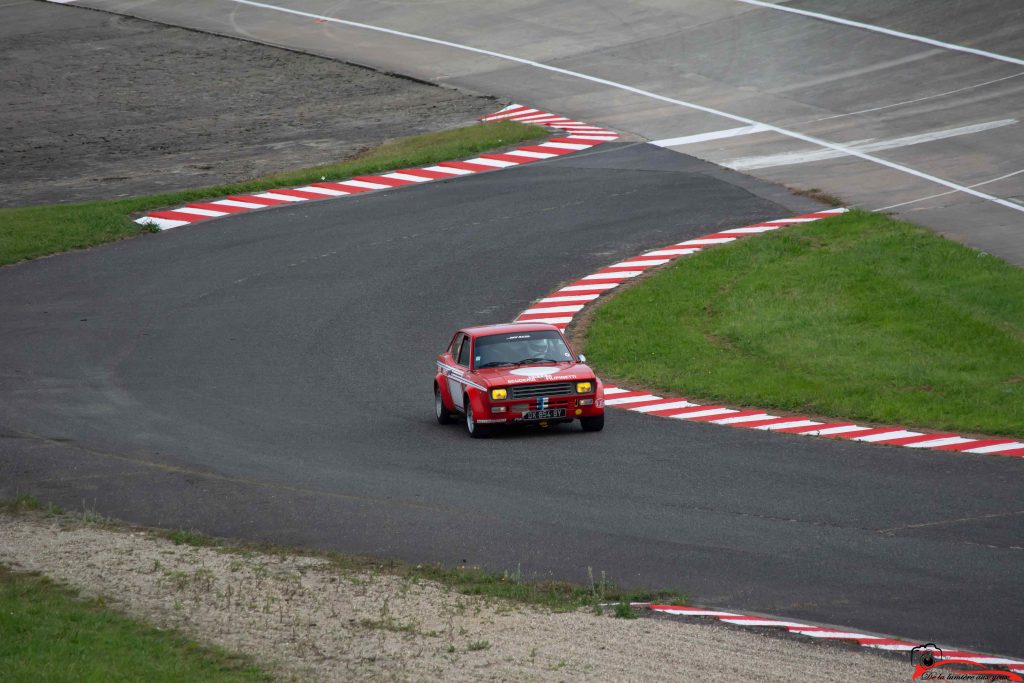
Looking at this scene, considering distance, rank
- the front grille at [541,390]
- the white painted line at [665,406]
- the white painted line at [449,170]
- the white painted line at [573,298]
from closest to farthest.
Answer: the front grille at [541,390], the white painted line at [665,406], the white painted line at [573,298], the white painted line at [449,170]

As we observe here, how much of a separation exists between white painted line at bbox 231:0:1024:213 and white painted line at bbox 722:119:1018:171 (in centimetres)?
46

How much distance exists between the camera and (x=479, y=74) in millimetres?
49625

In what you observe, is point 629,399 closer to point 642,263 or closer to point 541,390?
point 541,390

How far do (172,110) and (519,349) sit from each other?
1219 inches

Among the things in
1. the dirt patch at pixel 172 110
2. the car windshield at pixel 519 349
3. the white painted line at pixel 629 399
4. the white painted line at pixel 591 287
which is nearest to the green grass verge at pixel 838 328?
the white painted line at pixel 629 399

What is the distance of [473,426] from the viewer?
66.0 feet

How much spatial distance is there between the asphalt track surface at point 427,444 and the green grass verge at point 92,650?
3.39m

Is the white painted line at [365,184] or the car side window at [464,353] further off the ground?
the car side window at [464,353]

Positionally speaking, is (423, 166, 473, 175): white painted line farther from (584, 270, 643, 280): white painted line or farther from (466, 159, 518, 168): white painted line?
(584, 270, 643, 280): white painted line

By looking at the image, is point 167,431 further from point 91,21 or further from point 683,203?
point 91,21

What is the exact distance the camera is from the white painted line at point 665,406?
22109mm

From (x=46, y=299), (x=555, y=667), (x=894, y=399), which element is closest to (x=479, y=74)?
(x=46, y=299)

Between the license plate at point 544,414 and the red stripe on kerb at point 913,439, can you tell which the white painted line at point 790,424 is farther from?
the license plate at point 544,414

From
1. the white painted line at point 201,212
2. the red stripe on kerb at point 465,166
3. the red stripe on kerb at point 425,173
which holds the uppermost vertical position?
the red stripe on kerb at point 465,166
